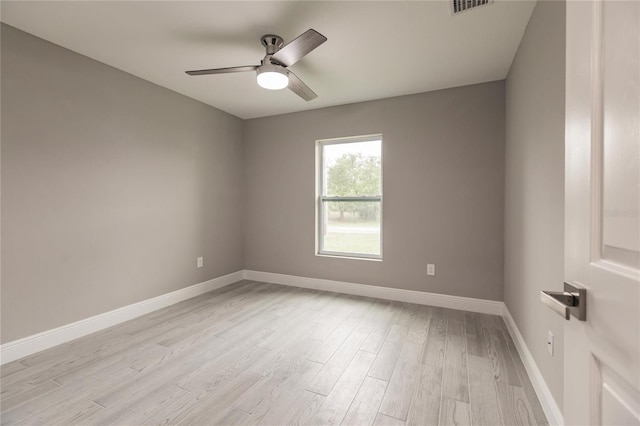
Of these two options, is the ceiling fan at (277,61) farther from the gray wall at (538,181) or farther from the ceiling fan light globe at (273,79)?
the gray wall at (538,181)

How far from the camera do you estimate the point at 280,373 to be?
198cm

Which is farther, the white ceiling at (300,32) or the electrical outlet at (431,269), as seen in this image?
the electrical outlet at (431,269)

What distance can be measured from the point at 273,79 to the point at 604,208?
7.15 feet

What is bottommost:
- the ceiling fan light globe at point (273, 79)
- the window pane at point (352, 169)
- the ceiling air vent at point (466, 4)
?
the window pane at point (352, 169)

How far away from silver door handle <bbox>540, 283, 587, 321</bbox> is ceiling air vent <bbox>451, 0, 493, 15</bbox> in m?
2.00

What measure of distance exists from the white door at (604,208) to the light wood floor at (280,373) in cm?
124

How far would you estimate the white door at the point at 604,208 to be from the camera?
468mm

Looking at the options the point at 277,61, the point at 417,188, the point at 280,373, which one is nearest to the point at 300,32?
the point at 277,61

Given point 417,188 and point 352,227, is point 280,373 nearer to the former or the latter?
point 352,227

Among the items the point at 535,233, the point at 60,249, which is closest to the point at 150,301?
the point at 60,249

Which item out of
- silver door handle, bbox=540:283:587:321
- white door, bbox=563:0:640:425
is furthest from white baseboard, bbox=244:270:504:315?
silver door handle, bbox=540:283:587:321

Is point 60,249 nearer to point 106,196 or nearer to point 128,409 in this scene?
point 106,196

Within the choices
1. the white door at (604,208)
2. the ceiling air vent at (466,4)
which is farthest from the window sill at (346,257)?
the white door at (604,208)

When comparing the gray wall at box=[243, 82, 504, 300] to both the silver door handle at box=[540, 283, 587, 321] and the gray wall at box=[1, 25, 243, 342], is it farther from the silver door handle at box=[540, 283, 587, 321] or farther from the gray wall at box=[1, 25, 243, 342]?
the silver door handle at box=[540, 283, 587, 321]
